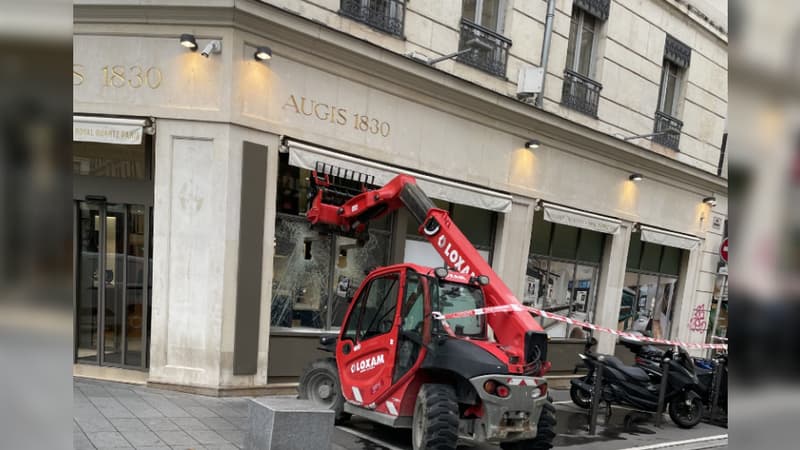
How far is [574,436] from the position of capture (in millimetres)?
7484

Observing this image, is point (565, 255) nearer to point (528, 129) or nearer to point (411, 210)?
point (528, 129)

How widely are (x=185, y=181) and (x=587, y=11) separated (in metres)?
10.1

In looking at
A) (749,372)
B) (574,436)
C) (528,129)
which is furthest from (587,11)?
(749,372)

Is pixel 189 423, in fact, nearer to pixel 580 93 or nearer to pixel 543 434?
pixel 543 434

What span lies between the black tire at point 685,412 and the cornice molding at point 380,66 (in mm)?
5603

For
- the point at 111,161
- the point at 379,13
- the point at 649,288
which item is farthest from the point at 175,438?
the point at 649,288

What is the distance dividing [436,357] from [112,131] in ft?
18.7

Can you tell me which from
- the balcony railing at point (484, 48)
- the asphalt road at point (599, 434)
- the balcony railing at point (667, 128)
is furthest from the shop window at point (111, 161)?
the balcony railing at point (667, 128)

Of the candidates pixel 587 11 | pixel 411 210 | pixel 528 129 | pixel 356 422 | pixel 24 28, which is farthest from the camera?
pixel 587 11

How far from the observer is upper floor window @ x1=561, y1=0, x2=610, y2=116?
11.8m

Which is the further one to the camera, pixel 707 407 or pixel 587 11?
pixel 587 11

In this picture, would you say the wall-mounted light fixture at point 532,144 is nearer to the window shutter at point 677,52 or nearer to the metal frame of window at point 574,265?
the metal frame of window at point 574,265

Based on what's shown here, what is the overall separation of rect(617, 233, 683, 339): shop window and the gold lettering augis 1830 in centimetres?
910

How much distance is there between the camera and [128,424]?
5.76m
